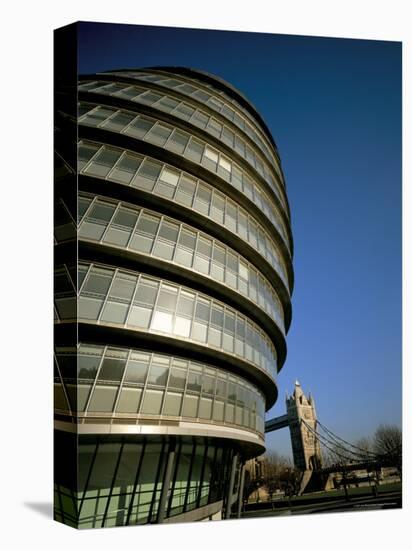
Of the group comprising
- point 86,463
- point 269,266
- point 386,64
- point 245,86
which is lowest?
point 86,463

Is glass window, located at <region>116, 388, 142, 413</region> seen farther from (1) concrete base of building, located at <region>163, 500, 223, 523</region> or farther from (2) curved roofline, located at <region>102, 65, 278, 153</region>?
(2) curved roofline, located at <region>102, 65, 278, 153</region>

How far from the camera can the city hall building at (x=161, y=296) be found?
14797 mm

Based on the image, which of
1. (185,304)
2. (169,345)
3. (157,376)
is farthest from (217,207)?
(157,376)

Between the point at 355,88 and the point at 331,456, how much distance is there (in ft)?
33.4

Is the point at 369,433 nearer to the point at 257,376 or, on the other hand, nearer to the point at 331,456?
the point at 331,456

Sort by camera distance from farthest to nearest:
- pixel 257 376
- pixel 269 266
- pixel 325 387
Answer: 1. pixel 269 266
2. pixel 257 376
3. pixel 325 387

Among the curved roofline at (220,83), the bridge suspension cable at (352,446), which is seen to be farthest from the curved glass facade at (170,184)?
the bridge suspension cable at (352,446)


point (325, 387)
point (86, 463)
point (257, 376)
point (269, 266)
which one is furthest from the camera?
point (269, 266)

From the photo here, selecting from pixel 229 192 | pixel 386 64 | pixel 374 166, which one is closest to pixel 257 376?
pixel 229 192

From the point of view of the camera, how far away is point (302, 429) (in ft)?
57.3

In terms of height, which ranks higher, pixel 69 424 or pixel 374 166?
pixel 374 166

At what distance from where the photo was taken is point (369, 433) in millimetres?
17859

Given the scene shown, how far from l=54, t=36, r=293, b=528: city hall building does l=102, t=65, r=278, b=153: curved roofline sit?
10 cm

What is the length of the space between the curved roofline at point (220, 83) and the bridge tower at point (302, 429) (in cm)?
747
